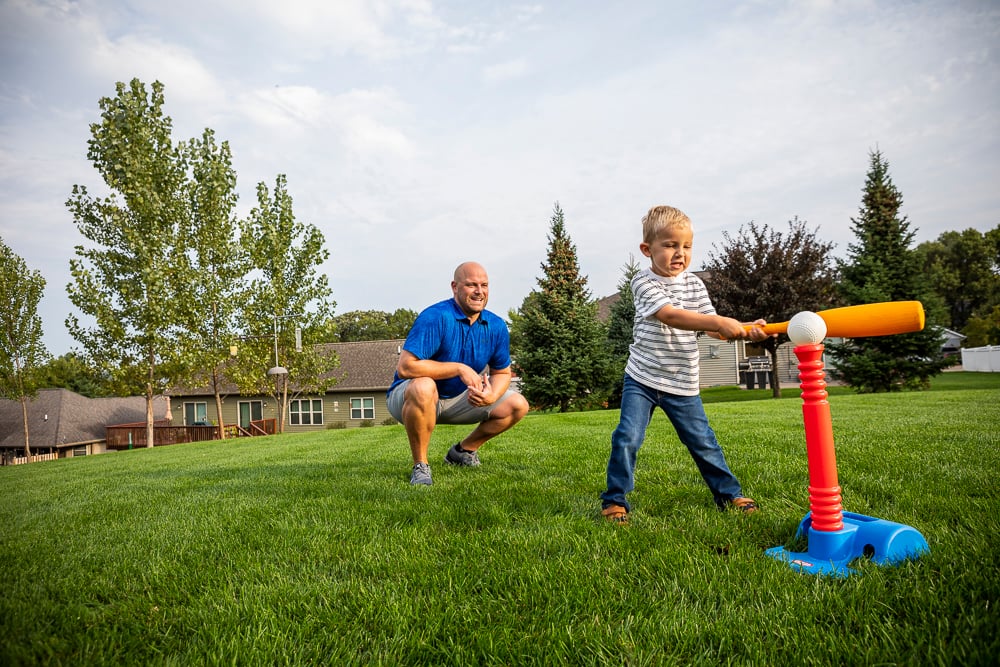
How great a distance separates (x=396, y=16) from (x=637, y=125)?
530 cm

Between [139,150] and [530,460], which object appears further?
[139,150]

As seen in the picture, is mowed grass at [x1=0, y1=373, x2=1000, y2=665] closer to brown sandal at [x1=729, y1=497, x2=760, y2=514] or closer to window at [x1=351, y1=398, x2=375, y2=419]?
brown sandal at [x1=729, y1=497, x2=760, y2=514]

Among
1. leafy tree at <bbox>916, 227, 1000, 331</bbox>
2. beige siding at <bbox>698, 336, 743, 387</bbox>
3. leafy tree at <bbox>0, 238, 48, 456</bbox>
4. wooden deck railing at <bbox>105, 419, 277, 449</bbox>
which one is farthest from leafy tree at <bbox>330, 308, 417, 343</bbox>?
leafy tree at <bbox>916, 227, 1000, 331</bbox>

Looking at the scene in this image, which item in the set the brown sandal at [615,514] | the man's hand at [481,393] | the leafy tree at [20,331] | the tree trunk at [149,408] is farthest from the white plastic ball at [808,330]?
the leafy tree at [20,331]

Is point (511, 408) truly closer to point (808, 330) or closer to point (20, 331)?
point (808, 330)

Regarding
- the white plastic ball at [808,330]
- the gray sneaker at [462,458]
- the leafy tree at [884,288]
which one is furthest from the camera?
the leafy tree at [884,288]

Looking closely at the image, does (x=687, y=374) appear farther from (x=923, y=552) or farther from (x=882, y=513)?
(x=923, y=552)

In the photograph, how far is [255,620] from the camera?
5.51 ft

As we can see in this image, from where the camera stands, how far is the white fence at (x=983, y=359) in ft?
104

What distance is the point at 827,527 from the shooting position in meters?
1.97

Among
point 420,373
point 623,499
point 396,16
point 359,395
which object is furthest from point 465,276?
point 359,395

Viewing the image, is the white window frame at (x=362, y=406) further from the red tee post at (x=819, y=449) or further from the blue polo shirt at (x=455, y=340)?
the red tee post at (x=819, y=449)

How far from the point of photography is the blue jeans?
2840mm

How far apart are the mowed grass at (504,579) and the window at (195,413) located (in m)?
34.9
